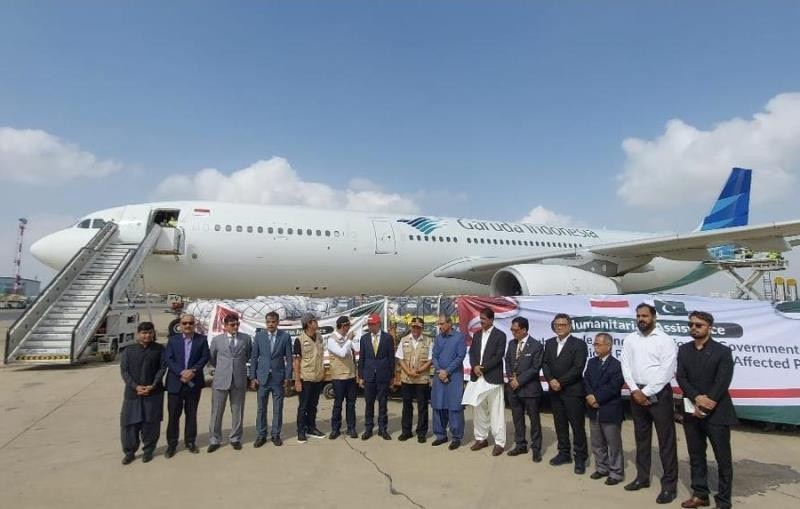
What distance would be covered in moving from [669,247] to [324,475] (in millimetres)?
11563

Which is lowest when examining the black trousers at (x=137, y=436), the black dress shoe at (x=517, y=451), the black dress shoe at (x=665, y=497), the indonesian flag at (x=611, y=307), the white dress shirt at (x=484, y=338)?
the black dress shoe at (x=517, y=451)

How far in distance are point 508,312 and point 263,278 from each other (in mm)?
7479

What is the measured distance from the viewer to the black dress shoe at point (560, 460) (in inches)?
188

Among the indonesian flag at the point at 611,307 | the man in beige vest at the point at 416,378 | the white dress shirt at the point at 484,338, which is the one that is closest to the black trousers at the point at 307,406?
the man in beige vest at the point at 416,378

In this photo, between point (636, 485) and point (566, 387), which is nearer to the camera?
point (636, 485)

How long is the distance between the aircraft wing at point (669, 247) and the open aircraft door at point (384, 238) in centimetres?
188

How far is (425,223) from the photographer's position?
51.0ft

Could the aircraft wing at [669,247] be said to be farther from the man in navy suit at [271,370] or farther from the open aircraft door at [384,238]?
the man in navy suit at [271,370]

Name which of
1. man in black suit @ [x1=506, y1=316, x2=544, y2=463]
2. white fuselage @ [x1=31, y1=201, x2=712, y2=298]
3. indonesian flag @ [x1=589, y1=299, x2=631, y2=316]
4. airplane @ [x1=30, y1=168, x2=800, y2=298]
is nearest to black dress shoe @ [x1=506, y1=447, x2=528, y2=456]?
man in black suit @ [x1=506, y1=316, x2=544, y2=463]

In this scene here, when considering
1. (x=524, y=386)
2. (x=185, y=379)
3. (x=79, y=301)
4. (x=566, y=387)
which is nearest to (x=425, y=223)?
(x=79, y=301)

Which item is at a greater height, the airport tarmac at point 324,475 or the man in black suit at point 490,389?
the man in black suit at point 490,389

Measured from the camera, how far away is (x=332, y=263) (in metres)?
13.3

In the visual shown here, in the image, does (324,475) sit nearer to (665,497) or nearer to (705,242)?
(665,497)

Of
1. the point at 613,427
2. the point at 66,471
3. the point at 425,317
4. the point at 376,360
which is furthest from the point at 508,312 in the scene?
the point at 66,471
